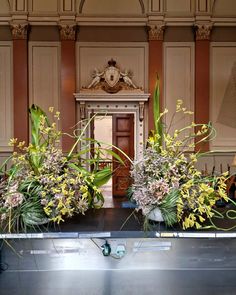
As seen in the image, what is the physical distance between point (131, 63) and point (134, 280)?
669 cm

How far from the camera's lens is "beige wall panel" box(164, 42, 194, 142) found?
779 cm

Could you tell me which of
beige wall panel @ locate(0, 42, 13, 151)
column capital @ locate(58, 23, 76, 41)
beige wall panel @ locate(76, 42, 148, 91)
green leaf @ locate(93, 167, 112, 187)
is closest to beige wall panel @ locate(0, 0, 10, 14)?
beige wall panel @ locate(0, 42, 13, 151)

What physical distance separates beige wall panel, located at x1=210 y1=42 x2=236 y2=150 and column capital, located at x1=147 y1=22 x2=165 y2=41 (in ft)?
4.29

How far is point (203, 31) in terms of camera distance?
24.8ft

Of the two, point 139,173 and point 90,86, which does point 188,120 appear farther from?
point 139,173

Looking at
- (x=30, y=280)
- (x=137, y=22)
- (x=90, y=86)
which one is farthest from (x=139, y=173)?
(x=137, y=22)

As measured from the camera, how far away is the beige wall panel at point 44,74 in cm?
772

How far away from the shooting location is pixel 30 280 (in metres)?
1.61

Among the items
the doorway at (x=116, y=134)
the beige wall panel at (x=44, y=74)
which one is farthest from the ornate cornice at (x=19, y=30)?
the doorway at (x=116, y=134)

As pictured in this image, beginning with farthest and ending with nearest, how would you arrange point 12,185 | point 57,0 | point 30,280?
point 57,0 → point 30,280 → point 12,185

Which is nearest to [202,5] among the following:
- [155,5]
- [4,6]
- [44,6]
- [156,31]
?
[155,5]

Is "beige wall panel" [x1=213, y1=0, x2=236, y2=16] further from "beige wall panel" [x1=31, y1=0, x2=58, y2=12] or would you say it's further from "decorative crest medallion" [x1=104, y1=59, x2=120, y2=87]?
"beige wall panel" [x1=31, y1=0, x2=58, y2=12]

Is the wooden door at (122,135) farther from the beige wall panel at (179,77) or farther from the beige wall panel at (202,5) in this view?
the beige wall panel at (202,5)

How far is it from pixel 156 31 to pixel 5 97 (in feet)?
12.1
